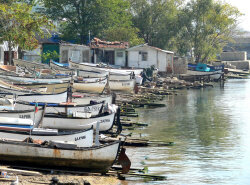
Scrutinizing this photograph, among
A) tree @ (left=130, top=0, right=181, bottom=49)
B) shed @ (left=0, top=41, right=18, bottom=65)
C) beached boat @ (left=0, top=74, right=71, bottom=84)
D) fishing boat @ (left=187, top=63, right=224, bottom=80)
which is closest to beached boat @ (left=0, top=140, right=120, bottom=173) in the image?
beached boat @ (left=0, top=74, right=71, bottom=84)

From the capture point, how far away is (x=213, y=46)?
3002 inches

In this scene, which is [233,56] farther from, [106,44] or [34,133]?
[34,133]

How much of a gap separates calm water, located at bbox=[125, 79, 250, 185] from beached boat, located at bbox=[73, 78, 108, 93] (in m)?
5.43

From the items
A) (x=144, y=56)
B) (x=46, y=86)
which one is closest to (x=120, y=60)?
(x=144, y=56)

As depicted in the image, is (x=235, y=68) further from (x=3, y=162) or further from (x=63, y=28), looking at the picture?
(x=3, y=162)

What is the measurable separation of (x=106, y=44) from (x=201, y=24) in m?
21.5

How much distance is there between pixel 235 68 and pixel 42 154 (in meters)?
71.1

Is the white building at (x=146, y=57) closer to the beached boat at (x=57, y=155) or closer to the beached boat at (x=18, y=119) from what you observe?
the beached boat at (x=18, y=119)

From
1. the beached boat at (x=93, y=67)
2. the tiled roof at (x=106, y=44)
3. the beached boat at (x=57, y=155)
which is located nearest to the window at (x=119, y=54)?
the tiled roof at (x=106, y=44)

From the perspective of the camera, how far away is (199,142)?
83.2 ft

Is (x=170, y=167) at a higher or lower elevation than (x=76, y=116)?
lower

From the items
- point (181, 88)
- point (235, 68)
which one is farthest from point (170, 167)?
point (235, 68)

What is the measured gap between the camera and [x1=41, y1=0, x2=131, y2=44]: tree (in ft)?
192

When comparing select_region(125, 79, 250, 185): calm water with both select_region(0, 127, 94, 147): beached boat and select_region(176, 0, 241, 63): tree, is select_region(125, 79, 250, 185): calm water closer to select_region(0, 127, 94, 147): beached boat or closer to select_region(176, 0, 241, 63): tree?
select_region(0, 127, 94, 147): beached boat
